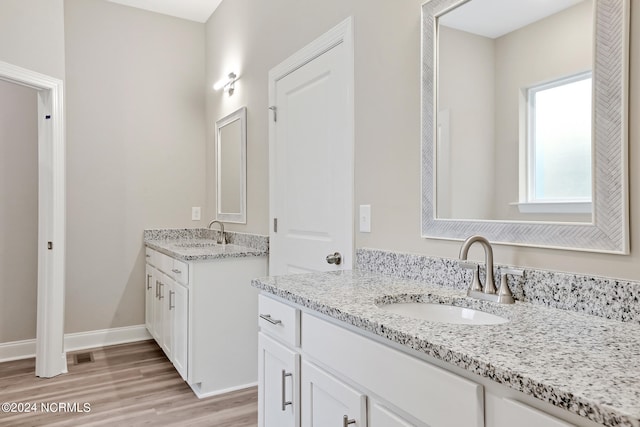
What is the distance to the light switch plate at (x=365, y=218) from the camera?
6.19ft

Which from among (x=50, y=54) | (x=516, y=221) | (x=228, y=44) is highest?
(x=228, y=44)

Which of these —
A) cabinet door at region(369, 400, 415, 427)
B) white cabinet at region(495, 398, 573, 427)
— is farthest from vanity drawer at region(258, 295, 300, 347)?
white cabinet at region(495, 398, 573, 427)

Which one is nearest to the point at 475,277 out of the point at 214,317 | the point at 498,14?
the point at 498,14

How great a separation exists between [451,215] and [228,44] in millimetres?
2751

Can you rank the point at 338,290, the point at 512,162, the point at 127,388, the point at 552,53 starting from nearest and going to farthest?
the point at 552,53, the point at 512,162, the point at 338,290, the point at 127,388

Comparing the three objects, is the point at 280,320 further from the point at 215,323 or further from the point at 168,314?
the point at 168,314

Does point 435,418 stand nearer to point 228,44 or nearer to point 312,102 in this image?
point 312,102

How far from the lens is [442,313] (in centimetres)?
130

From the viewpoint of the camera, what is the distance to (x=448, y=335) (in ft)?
2.92

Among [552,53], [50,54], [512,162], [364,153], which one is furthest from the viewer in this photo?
[50,54]

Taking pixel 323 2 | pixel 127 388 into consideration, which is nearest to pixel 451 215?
pixel 323 2

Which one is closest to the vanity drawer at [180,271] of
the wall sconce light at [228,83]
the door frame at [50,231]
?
the door frame at [50,231]

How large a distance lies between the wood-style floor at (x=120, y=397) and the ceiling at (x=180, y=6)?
3.00 metres

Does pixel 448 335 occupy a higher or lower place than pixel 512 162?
lower
